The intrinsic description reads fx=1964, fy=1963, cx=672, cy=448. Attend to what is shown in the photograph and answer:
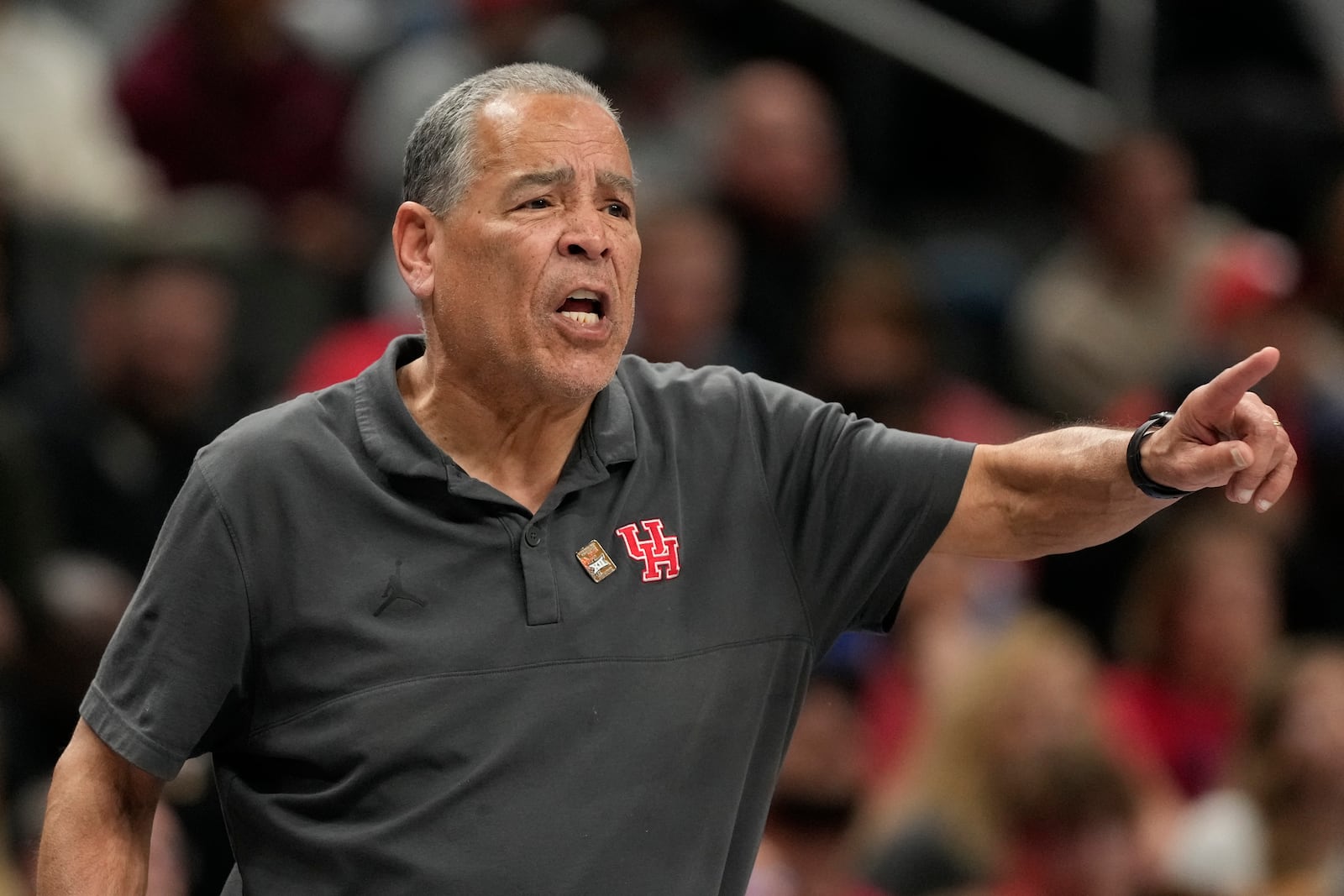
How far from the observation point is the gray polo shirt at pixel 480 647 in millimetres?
2654

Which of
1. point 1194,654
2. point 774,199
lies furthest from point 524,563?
point 774,199

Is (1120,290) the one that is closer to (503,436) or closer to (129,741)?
(503,436)

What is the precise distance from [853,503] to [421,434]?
2.13 feet

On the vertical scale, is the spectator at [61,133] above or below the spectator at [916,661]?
above

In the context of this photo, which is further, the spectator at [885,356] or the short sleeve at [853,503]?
the spectator at [885,356]

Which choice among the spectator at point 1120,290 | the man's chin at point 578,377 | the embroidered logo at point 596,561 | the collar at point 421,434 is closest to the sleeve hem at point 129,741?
the collar at point 421,434

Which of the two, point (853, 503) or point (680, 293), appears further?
point (680, 293)

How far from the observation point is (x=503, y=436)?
9.56ft

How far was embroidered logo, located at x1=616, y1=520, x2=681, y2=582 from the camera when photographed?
9.30 feet

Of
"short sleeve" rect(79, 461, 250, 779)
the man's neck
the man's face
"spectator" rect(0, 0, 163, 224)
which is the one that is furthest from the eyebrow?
"spectator" rect(0, 0, 163, 224)

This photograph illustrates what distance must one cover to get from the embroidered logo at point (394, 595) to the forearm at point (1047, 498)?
0.78 metres

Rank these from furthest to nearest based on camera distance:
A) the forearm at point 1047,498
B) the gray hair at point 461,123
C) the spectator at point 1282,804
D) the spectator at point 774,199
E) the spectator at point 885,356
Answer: the spectator at point 774,199
the spectator at point 885,356
the spectator at point 1282,804
the gray hair at point 461,123
the forearm at point 1047,498

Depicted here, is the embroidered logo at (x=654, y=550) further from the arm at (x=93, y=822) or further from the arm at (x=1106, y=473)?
the arm at (x=93, y=822)

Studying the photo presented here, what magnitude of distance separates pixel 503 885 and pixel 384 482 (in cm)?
59
